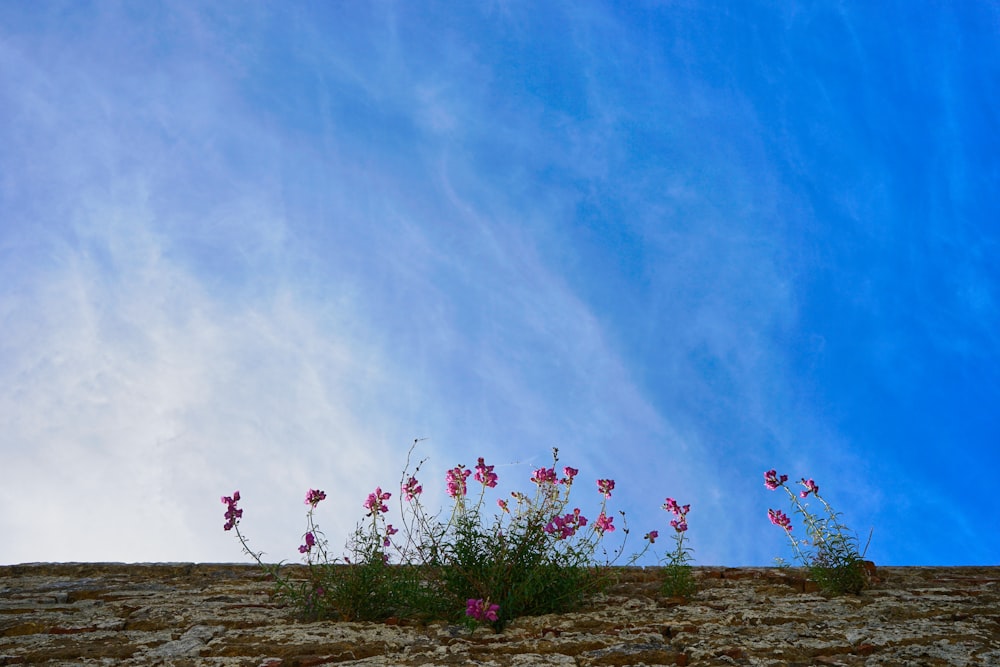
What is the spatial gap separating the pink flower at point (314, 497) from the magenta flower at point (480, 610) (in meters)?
1.29

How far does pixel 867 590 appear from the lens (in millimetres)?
4656

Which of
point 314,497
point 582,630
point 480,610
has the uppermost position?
point 314,497

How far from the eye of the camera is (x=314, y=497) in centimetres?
467

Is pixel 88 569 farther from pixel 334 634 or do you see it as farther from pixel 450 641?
pixel 450 641

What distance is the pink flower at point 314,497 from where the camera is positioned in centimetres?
465

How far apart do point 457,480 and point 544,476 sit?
0.56m

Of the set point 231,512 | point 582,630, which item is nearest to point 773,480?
point 582,630

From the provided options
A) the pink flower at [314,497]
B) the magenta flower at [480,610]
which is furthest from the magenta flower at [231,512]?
the magenta flower at [480,610]

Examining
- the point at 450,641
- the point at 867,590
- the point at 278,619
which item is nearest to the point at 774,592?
the point at 867,590

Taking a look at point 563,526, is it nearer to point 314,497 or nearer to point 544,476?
point 544,476

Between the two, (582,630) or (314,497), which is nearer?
(582,630)

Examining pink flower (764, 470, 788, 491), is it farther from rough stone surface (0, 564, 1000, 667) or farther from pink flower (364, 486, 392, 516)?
pink flower (364, 486, 392, 516)

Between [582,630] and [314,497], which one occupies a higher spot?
[314,497]

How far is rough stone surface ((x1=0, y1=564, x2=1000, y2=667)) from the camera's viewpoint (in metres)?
3.55
